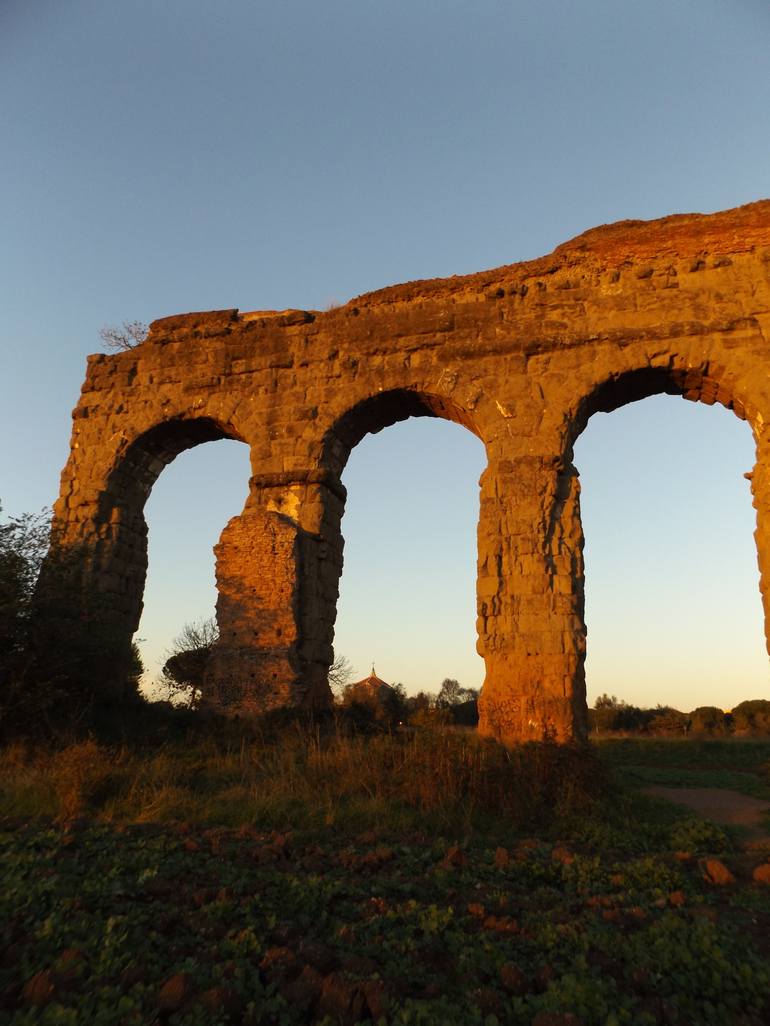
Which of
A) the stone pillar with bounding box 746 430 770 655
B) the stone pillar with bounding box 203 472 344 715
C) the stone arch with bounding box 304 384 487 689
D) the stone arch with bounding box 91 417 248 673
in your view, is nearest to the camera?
the stone pillar with bounding box 746 430 770 655

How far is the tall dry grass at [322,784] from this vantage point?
472 cm

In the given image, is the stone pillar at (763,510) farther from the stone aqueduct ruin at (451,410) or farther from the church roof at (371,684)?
the church roof at (371,684)

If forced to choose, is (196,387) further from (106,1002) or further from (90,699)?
(106,1002)

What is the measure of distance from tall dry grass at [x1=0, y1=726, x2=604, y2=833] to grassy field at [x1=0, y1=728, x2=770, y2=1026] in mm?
23

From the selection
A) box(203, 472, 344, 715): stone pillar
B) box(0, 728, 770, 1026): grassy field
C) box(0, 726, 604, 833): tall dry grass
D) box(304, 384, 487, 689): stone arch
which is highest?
box(304, 384, 487, 689): stone arch

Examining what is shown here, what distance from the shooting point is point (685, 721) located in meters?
19.8

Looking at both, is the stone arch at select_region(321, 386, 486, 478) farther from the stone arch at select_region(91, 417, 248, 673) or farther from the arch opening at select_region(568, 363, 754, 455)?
the stone arch at select_region(91, 417, 248, 673)

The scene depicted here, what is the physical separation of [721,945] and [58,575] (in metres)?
7.46

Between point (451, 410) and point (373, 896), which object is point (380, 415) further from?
point (373, 896)

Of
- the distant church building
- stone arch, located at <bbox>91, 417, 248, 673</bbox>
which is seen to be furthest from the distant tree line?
stone arch, located at <bbox>91, 417, 248, 673</bbox>

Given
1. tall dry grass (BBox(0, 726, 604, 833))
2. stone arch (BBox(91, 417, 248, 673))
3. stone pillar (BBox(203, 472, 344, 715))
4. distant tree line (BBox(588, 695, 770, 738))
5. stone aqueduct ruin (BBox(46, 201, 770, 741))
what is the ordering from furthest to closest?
distant tree line (BBox(588, 695, 770, 738)) < stone arch (BBox(91, 417, 248, 673)) < stone pillar (BBox(203, 472, 344, 715)) < stone aqueduct ruin (BBox(46, 201, 770, 741)) < tall dry grass (BBox(0, 726, 604, 833))

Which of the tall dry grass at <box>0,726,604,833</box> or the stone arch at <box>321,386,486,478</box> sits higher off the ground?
the stone arch at <box>321,386,486,478</box>

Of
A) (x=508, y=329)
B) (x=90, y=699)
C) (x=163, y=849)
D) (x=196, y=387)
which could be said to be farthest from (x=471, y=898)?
(x=196, y=387)

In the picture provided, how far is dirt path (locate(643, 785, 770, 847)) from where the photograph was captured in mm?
5457
